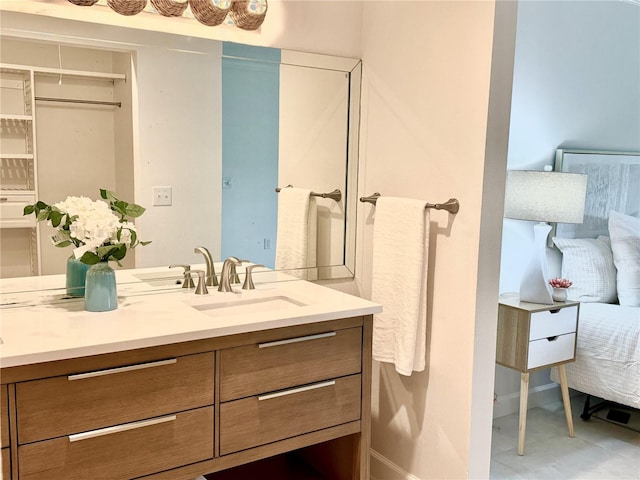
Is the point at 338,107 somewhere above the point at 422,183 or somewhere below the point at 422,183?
above

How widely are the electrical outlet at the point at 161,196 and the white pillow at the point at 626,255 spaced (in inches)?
101

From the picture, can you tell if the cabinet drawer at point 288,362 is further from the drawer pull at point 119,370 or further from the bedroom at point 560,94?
the bedroom at point 560,94

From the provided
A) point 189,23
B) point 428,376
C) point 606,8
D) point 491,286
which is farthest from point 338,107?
point 606,8

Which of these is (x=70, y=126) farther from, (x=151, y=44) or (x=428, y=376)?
(x=428, y=376)

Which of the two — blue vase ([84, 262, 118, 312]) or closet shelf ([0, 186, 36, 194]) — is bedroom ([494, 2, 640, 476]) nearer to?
blue vase ([84, 262, 118, 312])

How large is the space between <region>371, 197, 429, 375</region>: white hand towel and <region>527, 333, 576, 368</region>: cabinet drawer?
839 mm

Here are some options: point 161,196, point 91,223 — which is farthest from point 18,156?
point 161,196

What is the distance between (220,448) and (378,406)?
976mm

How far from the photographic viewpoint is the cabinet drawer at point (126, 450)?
5.02 ft

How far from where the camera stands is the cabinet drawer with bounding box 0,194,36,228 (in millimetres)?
1909

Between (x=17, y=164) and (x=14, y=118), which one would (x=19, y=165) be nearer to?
(x=17, y=164)

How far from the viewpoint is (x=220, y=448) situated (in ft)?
5.89

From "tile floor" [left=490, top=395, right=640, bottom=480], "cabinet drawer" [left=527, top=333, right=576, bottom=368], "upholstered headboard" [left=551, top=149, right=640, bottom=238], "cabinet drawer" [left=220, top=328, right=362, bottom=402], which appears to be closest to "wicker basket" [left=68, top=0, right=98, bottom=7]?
"cabinet drawer" [left=220, top=328, right=362, bottom=402]

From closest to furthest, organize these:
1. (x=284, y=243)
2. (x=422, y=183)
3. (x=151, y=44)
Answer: (x=151, y=44) → (x=422, y=183) → (x=284, y=243)
